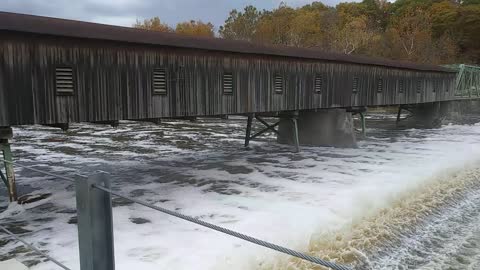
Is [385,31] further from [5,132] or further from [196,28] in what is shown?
[5,132]

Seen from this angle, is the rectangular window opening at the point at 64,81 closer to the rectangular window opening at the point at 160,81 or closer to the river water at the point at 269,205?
the rectangular window opening at the point at 160,81

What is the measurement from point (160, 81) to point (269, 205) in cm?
474

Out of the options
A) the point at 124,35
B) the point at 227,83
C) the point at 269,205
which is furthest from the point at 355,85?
the point at 124,35

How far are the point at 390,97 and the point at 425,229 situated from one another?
15.5 m

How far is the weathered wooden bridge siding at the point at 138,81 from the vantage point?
29.6ft

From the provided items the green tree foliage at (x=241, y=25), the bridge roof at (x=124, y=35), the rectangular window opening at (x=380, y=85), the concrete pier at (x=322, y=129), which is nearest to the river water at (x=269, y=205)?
the concrete pier at (x=322, y=129)

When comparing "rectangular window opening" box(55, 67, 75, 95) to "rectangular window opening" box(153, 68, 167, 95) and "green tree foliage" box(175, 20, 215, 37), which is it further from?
"green tree foliage" box(175, 20, 215, 37)

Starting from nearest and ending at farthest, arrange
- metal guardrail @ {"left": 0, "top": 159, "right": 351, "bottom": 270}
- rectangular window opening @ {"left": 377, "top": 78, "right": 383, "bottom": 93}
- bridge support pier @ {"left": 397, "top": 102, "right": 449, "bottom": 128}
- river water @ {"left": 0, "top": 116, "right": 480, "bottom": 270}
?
1. metal guardrail @ {"left": 0, "top": 159, "right": 351, "bottom": 270}
2. river water @ {"left": 0, "top": 116, "right": 480, "bottom": 270}
3. rectangular window opening @ {"left": 377, "top": 78, "right": 383, "bottom": 93}
4. bridge support pier @ {"left": 397, "top": 102, "right": 449, "bottom": 128}

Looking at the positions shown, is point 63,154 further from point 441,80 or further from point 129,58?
point 441,80

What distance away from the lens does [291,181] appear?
12922mm

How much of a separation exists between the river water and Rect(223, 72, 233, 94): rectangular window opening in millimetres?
2852

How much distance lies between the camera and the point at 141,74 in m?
11.3

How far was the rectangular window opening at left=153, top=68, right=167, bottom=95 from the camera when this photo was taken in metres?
11.7

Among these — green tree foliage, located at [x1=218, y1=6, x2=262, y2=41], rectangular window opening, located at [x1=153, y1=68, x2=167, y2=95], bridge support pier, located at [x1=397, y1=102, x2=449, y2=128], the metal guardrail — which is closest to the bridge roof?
rectangular window opening, located at [x1=153, y1=68, x2=167, y2=95]
